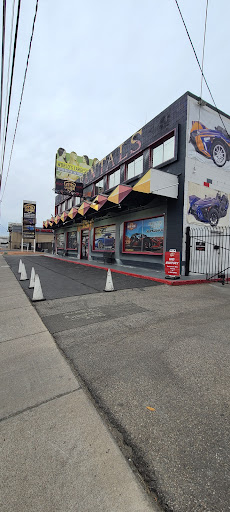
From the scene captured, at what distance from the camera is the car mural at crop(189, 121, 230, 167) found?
35.0 feet

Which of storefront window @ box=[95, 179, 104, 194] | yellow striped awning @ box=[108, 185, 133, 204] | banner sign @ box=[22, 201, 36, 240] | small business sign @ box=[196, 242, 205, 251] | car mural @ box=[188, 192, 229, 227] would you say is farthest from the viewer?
banner sign @ box=[22, 201, 36, 240]

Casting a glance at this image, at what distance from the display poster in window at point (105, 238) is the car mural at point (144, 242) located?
243cm

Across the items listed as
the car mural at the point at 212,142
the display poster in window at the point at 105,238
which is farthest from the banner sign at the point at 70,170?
the car mural at the point at 212,142

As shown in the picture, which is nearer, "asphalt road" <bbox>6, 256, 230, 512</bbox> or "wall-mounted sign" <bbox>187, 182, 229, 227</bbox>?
"asphalt road" <bbox>6, 256, 230, 512</bbox>

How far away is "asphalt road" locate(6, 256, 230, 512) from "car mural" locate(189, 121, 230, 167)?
8.51m

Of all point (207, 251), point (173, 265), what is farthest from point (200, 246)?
point (173, 265)

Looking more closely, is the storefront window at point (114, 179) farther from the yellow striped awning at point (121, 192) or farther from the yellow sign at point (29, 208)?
the yellow sign at point (29, 208)

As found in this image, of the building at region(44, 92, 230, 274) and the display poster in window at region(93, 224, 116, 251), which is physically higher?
the building at region(44, 92, 230, 274)

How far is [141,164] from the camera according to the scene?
44.5ft

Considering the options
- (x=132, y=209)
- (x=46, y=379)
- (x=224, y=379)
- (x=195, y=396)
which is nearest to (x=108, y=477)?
(x=195, y=396)

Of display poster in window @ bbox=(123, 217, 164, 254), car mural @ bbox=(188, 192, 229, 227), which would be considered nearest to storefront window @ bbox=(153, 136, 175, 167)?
car mural @ bbox=(188, 192, 229, 227)

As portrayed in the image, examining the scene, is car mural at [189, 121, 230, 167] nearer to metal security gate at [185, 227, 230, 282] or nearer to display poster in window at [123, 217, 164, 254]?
metal security gate at [185, 227, 230, 282]

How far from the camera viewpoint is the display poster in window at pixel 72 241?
962 inches

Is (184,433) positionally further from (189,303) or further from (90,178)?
(90,178)
